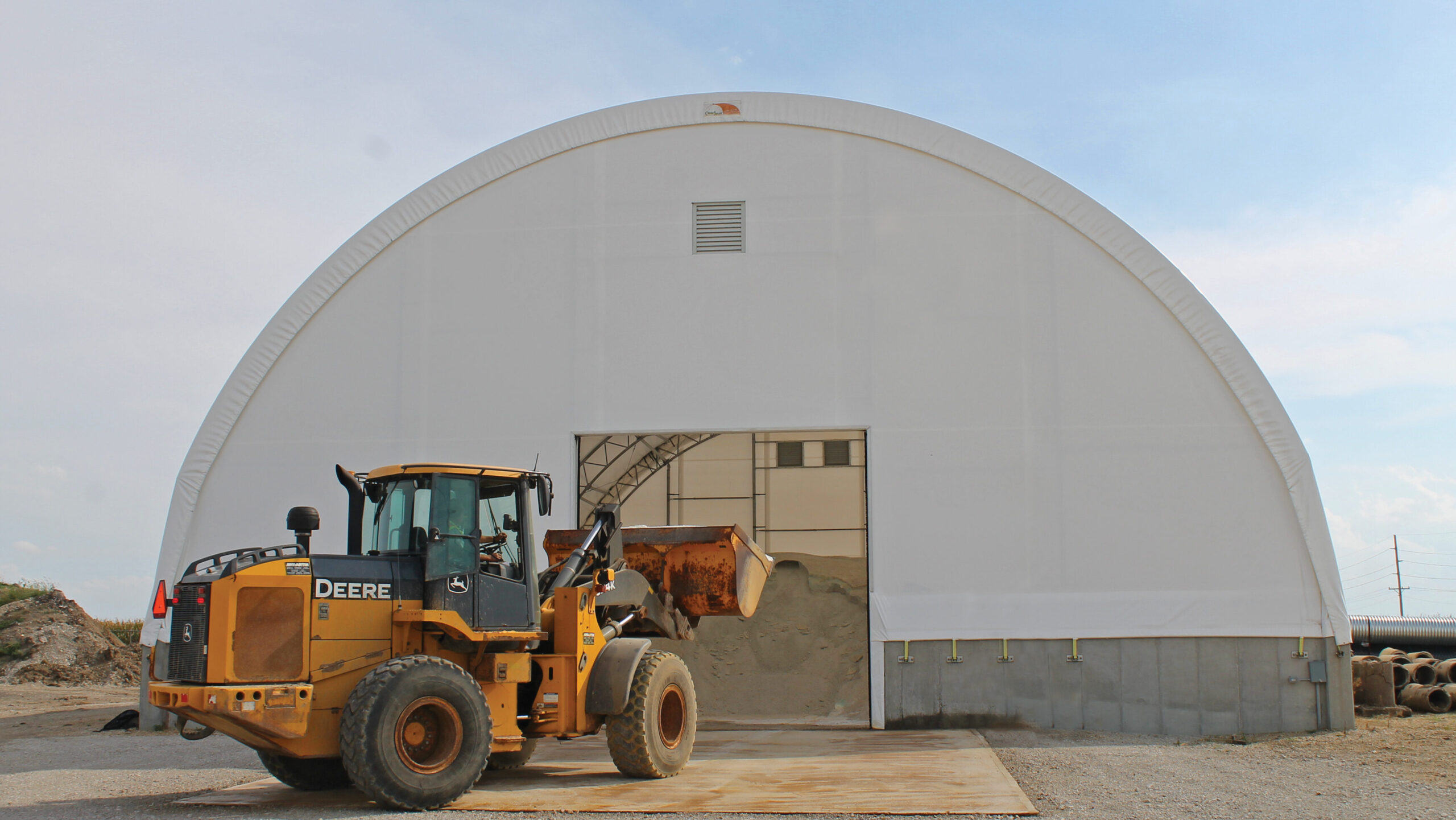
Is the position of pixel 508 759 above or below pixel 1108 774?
above

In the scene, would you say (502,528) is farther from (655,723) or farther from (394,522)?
(655,723)

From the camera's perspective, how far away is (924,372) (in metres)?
14.1

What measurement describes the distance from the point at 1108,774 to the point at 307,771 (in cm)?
730

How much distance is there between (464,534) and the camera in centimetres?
867

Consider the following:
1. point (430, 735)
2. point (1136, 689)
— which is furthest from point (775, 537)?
point (430, 735)

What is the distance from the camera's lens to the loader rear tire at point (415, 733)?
295 inches

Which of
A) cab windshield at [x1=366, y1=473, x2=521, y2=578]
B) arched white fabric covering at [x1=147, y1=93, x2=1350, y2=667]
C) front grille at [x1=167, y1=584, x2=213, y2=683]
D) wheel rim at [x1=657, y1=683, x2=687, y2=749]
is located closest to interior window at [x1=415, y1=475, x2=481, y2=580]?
cab windshield at [x1=366, y1=473, x2=521, y2=578]

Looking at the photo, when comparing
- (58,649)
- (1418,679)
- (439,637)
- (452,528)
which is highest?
(452,528)

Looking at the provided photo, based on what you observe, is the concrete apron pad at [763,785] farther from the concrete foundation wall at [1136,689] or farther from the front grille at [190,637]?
Result: the front grille at [190,637]

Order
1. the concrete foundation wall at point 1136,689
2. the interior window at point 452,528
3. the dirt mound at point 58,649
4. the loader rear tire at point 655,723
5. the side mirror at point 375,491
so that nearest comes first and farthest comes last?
the interior window at point 452,528, the side mirror at point 375,491, the loader rear tire at point 655,723, the concrete foundation wall at point 1136,689, the dirt mound at point 58,649

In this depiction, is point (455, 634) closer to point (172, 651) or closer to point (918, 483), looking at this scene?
point (172, 651)

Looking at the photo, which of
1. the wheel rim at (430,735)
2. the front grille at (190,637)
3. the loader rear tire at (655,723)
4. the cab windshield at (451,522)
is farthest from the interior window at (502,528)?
the front grille at (190,637)

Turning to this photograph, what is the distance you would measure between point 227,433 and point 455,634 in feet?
26.6

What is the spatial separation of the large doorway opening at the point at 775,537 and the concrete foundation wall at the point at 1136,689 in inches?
60.8
